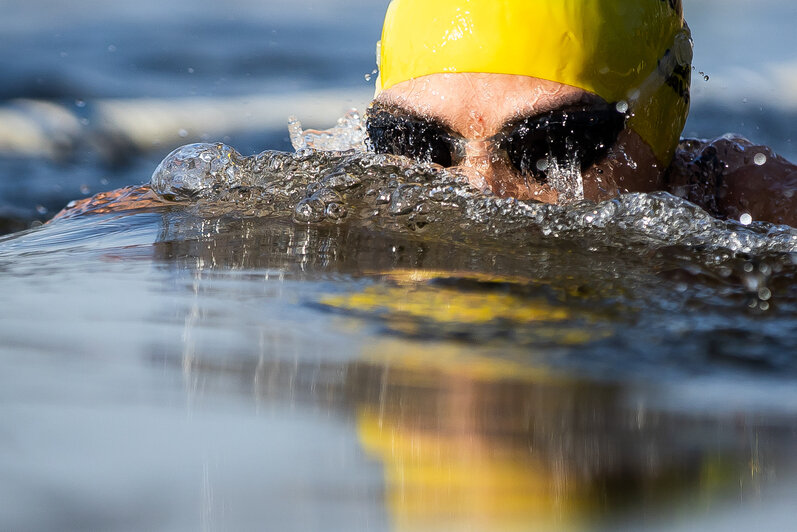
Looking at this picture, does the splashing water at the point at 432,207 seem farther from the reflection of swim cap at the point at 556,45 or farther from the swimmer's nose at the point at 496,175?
the reflection of swim cap at the point at 556,45

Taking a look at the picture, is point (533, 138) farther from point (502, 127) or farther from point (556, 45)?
point (556, 45)

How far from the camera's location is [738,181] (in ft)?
6.18

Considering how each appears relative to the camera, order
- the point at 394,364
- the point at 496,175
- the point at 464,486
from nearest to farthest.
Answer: the point at 464,486
the point at 394,364
the point at 496,175

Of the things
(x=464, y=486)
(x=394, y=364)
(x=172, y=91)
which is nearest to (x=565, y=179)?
(x=394, y=364)

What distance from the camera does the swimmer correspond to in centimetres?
151

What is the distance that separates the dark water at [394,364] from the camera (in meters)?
0.51

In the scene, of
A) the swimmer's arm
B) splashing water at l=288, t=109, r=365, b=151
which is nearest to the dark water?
the swimmer's arm

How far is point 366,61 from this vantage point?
505 centimetres

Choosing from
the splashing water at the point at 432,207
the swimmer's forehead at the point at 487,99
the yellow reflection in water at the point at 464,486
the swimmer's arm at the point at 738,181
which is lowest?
the yellow reflection in water at the point at 464,486

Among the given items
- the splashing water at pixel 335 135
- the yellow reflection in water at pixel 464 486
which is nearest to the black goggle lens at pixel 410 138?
the splashing water at pixel 335 135

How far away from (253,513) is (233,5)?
5.38 metres

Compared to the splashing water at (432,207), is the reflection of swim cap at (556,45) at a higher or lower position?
higher

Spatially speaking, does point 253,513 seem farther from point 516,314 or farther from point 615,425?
point 516,314

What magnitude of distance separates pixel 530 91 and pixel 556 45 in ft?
0.32
